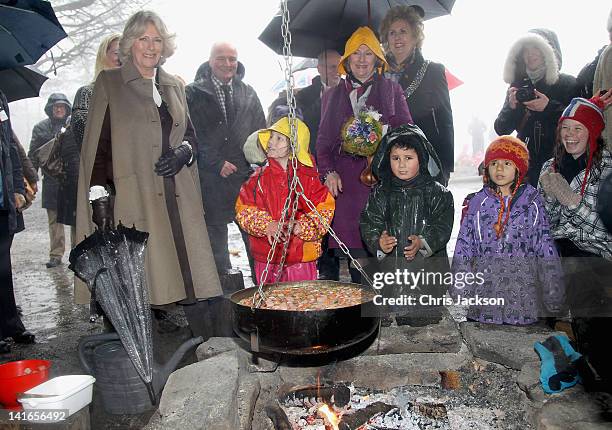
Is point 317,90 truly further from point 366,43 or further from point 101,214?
point 101,214

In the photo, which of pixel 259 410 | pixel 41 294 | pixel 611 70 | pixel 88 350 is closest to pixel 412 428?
pixel 259 410

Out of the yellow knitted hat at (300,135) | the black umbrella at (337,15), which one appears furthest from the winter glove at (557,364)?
the black umbrella at (337,15)

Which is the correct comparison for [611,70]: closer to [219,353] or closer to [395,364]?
[395,364]

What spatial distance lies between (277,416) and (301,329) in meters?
0.95

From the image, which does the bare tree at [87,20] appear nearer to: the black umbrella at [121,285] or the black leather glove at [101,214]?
the black leather glove at [101,214]

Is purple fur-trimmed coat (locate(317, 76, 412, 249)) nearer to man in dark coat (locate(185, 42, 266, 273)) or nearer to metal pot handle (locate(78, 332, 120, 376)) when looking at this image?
man in dark coat (locate(185, 42, 266, 273))

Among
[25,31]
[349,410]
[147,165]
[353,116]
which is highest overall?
[25,31]

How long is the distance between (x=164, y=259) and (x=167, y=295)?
0.29m

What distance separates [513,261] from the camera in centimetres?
342

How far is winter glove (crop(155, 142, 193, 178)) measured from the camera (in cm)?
355

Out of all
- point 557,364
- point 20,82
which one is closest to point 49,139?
point 20,82

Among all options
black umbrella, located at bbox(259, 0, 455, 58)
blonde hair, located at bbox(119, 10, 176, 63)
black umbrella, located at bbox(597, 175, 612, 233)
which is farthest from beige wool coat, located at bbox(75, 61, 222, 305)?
black umbrella, located at bbox(597, 175, 612, 233)

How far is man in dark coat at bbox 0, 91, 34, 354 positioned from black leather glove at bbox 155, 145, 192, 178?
1.49 meters

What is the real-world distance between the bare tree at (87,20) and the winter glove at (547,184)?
16114 mm
